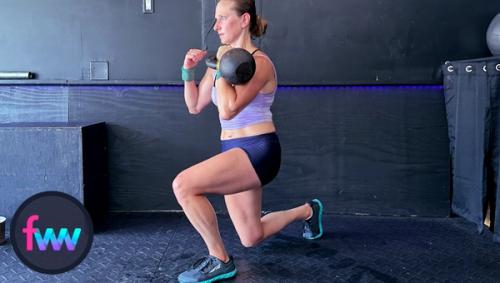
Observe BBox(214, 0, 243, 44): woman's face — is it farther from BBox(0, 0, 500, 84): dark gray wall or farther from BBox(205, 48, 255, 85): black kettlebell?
BBox(0, 0, 500, 84): dark gray wall

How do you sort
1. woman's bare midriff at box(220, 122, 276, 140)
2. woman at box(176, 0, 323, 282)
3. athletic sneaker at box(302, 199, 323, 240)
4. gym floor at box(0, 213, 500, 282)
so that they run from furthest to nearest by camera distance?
athletic sneaker at box(302, 199, 323, 240)
gym floor at box(0, 213, 500, 282)
woman's bare midriff at box(220, 122, 276, 140)
woman at box(176, 0, 323, 282)

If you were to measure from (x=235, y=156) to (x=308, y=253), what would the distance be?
2.85ft

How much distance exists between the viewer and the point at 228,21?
88.0 inches

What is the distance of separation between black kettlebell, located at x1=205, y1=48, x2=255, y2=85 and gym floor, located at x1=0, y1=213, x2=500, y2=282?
3.37ft

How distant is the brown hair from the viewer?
2232mm

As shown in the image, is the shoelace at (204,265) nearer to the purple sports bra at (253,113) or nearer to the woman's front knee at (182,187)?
the woman's front knee at (182,187)

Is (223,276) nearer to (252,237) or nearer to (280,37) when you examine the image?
(252,237)

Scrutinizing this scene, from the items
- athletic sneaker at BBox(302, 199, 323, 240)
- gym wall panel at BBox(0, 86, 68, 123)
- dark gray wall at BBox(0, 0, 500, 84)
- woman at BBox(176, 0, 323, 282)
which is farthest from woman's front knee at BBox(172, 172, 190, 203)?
gym wall panel at BBox(0, 86, 68, 123)

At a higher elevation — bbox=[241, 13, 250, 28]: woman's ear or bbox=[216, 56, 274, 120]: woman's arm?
bbox=[241, 13, 250, 28]: woman's ear

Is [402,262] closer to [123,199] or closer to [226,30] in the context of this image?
[226,30]

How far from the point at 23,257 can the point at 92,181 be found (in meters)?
1.19

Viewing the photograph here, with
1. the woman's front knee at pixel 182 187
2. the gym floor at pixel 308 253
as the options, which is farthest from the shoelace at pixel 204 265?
the woman's front knee at pixel 182 187

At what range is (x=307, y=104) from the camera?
3.35 m

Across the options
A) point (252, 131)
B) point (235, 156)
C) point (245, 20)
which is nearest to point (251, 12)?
point (245, 20)
